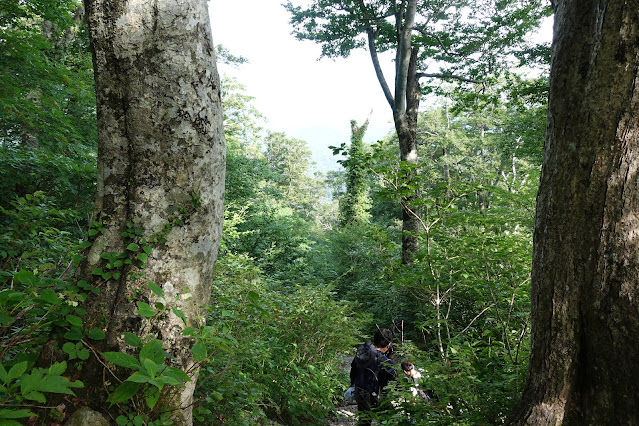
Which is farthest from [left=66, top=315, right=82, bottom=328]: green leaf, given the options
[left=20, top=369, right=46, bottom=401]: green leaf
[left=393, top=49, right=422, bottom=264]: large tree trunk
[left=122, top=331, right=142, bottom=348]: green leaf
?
[left=393, top=49, right=422, bottom=264]: large tree trunk

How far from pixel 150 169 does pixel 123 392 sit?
1.14 metres

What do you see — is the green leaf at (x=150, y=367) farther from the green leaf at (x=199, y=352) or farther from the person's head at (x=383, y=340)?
the person's head at (x=383, y=340)

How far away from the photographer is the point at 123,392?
1.56 metres

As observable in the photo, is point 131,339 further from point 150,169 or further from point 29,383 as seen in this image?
point 150,169

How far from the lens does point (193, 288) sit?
81.7 inches

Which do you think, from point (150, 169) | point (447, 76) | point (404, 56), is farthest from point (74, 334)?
point (447, 76)

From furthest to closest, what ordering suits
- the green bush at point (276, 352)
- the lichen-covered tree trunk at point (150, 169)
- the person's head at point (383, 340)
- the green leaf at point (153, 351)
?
the person's head at point (383, 340)
the green bush at point (276, 352)
the lichen-covered tree trunk at point (150, 169)
the green leaf at point (153, 351)

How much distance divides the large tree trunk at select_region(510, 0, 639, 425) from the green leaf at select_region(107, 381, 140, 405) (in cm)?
194

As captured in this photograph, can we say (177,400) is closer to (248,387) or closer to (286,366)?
(248,387)

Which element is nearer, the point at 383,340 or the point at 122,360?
the point at 122,360

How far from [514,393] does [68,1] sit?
9.25m

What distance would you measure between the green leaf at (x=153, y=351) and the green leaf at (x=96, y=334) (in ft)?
1.07

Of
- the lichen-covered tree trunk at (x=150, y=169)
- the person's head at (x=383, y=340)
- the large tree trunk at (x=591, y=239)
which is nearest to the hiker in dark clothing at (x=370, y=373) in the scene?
the person's head at (x=383, y=340)

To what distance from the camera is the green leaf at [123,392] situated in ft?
5.05
